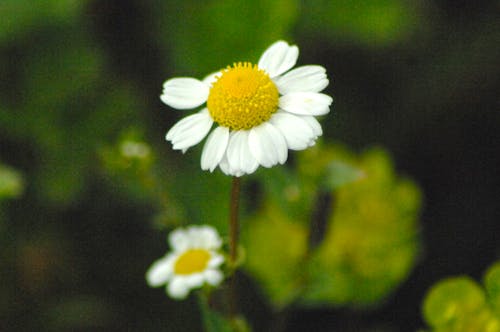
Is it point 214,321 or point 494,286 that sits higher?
point 214,321

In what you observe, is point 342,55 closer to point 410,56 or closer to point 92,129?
point 410,56

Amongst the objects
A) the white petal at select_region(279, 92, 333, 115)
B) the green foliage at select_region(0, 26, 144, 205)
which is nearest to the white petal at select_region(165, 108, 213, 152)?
the white petal at select_region(279, 92, 333, 115)

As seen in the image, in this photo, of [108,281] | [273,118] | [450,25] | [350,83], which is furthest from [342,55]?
[273,118]

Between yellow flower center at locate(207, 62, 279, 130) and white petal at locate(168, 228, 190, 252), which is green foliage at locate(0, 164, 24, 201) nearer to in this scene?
white petal at locate(168, 228, 190, 252)

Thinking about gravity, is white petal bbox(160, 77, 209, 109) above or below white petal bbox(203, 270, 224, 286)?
above

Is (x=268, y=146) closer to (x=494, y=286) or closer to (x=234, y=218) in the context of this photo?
(x=234, y=218)

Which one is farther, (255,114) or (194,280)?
(194,280)

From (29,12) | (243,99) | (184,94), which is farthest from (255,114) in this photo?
(29,12)
